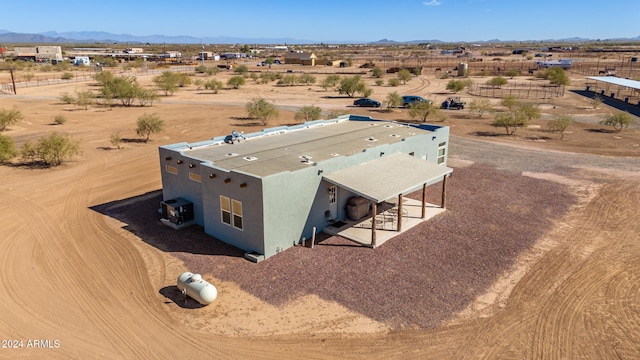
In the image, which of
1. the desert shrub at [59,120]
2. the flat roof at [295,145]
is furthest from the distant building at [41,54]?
the flat roof at [295,145]

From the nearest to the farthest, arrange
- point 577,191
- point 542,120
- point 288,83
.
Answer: point 577,191, point 542,120, point 288,83

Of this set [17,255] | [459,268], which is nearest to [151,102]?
[17,255]

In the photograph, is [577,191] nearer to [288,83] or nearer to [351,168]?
[351,168]

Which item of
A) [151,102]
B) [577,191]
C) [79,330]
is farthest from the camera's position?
[151,102]

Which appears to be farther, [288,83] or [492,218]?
[288,83]

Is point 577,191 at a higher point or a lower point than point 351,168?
lower

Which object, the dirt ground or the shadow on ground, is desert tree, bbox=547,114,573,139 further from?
the shadow on ground

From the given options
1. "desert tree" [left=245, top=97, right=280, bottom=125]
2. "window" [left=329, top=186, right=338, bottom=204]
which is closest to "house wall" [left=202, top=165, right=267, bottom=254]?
"window" [left=329, top=186, right=338, bottom=204]

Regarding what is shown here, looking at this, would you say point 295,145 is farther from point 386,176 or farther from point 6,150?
point 6,150
